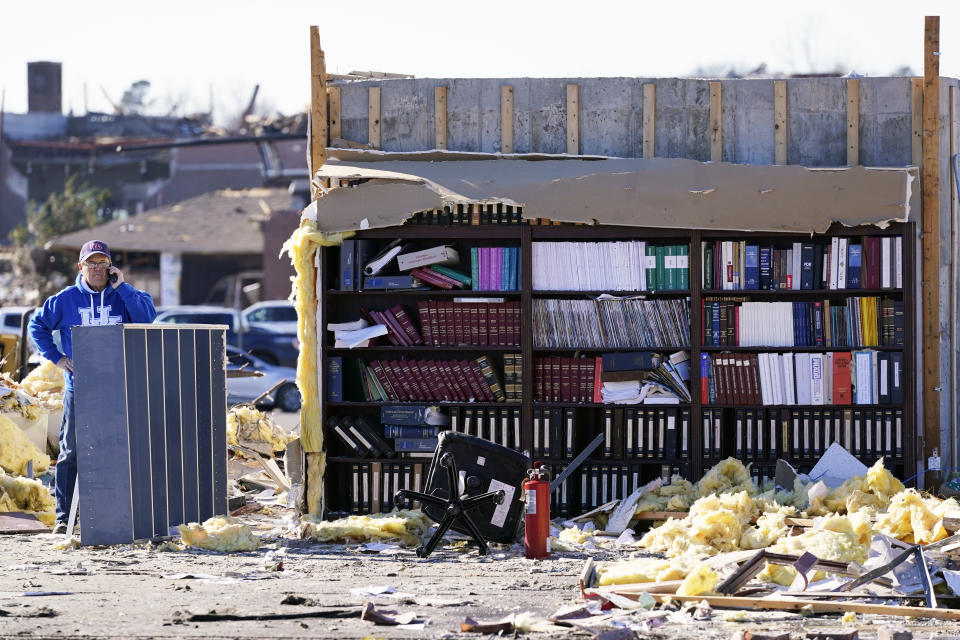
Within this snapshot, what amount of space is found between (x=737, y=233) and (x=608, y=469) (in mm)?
1975

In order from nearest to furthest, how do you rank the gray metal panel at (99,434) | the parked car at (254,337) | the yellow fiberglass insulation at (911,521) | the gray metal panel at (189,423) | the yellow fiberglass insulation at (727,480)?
the yellow fiberglass insulation at (911,521), the gray metal panel at (99,434), the gray metal panel at (189,423), the yellow fiberglass insulation at (727,480), the parked car at (254,337)

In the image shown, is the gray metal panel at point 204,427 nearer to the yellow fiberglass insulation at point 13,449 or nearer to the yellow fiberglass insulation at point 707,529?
the yellow fiberglass insulation at point 13,449

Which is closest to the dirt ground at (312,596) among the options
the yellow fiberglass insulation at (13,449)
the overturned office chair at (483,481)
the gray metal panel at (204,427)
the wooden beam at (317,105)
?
the overturned office chair at (483,481)

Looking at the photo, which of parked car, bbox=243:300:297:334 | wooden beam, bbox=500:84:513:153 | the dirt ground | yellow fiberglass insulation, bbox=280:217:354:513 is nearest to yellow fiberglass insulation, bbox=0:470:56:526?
the dirt ground

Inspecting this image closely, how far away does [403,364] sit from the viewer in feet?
33.7

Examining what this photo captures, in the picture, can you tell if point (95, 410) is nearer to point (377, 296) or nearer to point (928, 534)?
point (377, 296)

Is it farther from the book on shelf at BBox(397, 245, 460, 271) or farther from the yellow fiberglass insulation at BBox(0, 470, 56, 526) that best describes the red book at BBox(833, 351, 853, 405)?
the yellow fiberglass insulation at BBox(0, 470, 56, 526)

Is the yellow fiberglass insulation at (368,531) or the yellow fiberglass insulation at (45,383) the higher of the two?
the yellow fiberglass insulation at (45,383)

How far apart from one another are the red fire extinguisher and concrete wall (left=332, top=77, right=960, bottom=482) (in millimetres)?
3043

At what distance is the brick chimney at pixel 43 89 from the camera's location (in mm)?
52750

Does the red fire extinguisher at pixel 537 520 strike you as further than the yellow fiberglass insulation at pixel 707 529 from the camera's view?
No

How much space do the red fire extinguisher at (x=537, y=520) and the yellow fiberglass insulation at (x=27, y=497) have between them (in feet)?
12.5

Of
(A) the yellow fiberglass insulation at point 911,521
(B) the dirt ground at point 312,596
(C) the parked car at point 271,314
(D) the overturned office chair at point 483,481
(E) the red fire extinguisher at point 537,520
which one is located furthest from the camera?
(C) the parked car at point 271,314

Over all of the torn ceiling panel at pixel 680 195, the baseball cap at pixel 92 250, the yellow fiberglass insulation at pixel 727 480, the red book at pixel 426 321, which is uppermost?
the torn ceiling panel at pixel 680 195
